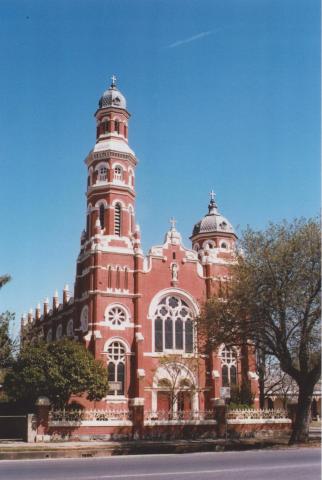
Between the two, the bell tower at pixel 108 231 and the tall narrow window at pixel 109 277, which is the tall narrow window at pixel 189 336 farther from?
the tall narrow window at pixel 109 277

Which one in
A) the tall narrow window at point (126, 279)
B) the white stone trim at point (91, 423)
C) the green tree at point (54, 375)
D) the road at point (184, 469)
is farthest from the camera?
the tall narrow window at point (126, 279)

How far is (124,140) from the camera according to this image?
53094 millimetres

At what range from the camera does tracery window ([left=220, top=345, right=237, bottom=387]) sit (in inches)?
1856

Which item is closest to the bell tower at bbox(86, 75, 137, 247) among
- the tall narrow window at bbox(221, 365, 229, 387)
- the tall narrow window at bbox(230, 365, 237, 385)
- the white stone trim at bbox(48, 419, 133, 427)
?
the tall narrow window at bbox(221, 365, 229, 387)

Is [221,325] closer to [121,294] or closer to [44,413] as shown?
[44,413]

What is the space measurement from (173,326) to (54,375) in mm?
13642

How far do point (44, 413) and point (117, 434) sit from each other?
17.1 ft

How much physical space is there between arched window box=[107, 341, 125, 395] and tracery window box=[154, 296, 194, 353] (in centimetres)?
303

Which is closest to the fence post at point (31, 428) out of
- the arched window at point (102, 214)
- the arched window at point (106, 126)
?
the arched window at point (102, 214)

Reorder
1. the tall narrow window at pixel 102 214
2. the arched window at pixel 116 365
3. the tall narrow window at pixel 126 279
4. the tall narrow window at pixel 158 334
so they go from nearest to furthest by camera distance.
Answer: the arched window at pixel 116 365
the tall narrow window at pixel 158 334
the tall narrow window at pixel 126 279
the tall narrow window at pixel 102 214

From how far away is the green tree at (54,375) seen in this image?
3534cm

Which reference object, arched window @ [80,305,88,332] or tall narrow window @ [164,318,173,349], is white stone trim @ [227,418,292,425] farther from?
arched window @ [80,305,88,332]

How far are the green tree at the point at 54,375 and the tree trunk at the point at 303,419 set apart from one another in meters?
14.0

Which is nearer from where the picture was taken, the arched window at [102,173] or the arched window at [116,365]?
the arched window at [116,365]
